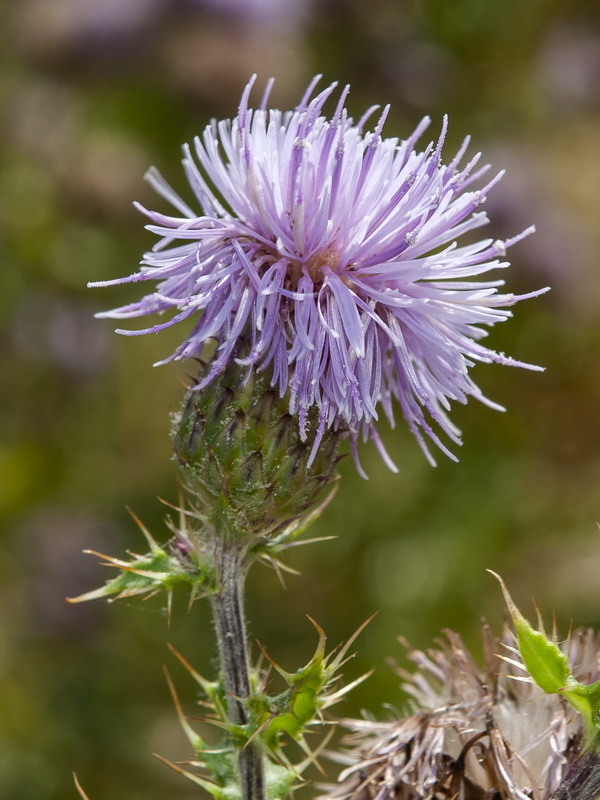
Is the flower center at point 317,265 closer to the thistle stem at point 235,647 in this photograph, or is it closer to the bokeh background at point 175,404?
the thistle stem at point 235,647

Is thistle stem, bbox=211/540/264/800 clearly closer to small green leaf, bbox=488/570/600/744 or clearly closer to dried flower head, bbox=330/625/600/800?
dried flower head, bbox=330/625/600/800

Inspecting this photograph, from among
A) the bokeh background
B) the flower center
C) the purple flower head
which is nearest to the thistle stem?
the purple flower head

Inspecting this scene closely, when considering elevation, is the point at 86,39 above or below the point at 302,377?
above

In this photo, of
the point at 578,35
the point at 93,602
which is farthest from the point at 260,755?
the point at 578,35

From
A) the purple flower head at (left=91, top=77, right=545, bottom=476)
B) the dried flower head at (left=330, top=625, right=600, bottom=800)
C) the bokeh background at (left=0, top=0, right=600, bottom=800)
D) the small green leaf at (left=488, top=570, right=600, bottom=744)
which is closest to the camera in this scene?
the small green leaf at (left=488, top=570, right=600, bottom=744)

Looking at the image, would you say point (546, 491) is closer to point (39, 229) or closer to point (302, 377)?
point (39, 229)

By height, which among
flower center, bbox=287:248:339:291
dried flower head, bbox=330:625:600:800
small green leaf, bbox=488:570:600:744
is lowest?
dried flower head, bbox=330:625:600:800

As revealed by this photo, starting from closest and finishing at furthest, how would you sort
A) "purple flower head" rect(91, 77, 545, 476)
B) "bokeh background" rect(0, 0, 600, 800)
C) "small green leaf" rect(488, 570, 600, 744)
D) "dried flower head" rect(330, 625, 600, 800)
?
"small green leaf" rect(488, 570, 600, 744)
"purple flower head" rect(91, 77, 545, 476)
"dried flower head" rect(330, 625, 600, 800)
"bokeh background" rect(0, 0, 600, 800)
